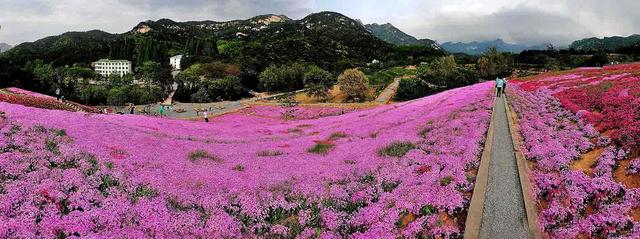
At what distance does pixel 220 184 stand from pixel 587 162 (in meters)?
15.9

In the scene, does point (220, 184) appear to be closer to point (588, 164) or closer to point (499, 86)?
point (588, 164)

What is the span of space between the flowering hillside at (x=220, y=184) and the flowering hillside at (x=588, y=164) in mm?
2705

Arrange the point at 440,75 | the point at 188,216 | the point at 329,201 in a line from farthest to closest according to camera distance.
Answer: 1. the point at 440,75
2. the point at 329,201
3. the point at 188,216

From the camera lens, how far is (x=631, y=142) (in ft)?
63.2

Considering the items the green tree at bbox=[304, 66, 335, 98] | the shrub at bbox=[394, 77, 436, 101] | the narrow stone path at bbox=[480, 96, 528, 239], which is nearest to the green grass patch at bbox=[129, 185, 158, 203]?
the narrow stone path at bbox=[480, 96, 528, 239]

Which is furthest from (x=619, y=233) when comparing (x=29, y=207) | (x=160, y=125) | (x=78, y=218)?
(x=160, y=125)

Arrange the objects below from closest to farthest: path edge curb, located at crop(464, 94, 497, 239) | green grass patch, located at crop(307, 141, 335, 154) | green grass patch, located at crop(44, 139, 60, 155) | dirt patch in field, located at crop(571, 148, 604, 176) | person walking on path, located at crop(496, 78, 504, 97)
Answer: path edge curb, located at crop(464, 94, 497, 239)
dirt patch in field, located at crop(571, 148, 604, 176)
green grass patch, located at crop(44, 139, 60, 155)
green grass patch, located at crop(307, 141, 335, 154)
person walking on path, located at crop(496, 78, 504, 97)

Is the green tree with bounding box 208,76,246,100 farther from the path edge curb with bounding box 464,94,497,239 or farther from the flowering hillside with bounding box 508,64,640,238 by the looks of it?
the path edge curb with bounding box 464,94,497,239

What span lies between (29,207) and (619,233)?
17389 mm

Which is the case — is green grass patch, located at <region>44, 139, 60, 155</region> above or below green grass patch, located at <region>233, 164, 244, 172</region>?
above

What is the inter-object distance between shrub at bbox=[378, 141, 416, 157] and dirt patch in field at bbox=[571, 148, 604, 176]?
7.75m

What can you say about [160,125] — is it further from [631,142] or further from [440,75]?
[440,75]

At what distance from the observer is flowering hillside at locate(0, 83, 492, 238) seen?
1352cm

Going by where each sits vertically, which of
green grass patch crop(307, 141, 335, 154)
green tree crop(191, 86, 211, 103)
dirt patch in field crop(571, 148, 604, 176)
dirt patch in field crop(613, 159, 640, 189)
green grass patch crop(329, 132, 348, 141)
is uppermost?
dirt patch in field crop(613, 159, 640, 189)
